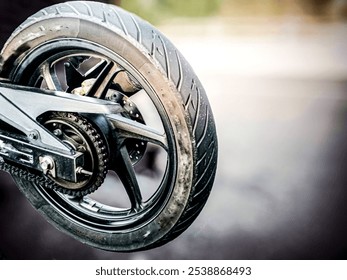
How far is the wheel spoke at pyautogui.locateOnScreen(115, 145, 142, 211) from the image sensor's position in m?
0.90

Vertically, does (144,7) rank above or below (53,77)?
above

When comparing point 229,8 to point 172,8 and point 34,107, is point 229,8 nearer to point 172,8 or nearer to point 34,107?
point 172,8

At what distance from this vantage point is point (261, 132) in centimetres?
106

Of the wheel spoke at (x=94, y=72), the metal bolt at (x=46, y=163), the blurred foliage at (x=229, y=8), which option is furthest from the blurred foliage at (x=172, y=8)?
the metal bolt at (x=46, y=163)

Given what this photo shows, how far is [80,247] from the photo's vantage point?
3.36 ft

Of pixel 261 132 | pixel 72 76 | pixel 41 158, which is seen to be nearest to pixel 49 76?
pixel 72 76

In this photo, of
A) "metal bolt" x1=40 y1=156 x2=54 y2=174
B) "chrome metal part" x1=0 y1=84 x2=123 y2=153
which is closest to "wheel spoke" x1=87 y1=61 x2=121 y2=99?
"chrome metal part" x1=0 y1=84 x2=123 y2=153

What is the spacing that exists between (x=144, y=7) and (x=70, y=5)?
185 millimetres

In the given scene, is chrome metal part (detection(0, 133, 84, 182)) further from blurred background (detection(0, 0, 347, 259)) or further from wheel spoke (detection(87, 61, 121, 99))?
blurred background (detection(0, 0, 347, 259))

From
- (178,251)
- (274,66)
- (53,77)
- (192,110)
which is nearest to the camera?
(192,110)
